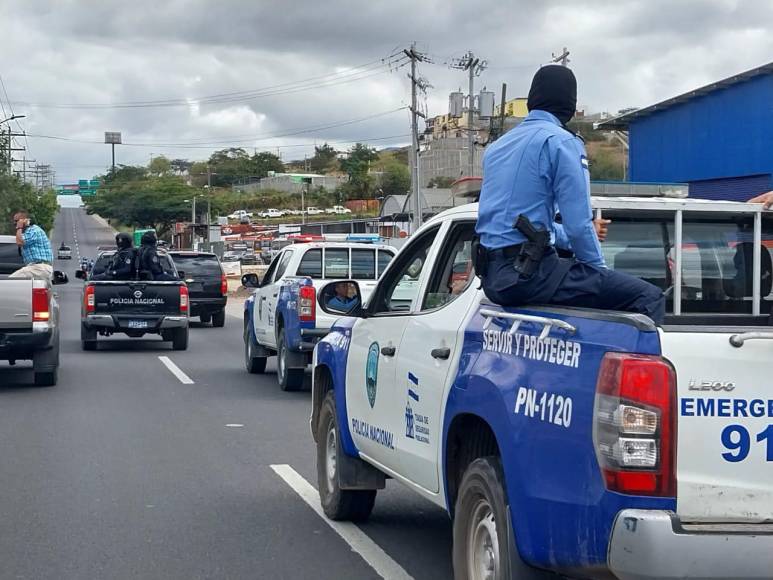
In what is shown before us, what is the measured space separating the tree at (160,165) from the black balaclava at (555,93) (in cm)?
14756

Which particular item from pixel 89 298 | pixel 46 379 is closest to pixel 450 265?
pixel 46 379

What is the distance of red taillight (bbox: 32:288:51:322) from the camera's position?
13.9 meters

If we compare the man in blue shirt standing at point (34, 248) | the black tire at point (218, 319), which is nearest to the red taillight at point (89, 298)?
the man in blue shirt standing at point (34, 248)

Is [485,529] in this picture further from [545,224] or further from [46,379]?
[46,379]

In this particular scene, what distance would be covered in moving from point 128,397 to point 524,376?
10346 mm

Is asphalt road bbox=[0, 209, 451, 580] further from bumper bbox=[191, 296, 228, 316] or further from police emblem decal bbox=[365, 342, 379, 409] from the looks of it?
bumper bbox=[191, 296, 228, 316]

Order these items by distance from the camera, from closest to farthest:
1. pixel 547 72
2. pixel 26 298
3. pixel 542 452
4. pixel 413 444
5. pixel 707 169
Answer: pixel 542 452 → pixel 547 72 → pixel 413 444 → pixel 26 298 → pixel 707 169

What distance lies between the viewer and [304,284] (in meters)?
14.0

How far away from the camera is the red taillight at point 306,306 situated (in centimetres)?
1399

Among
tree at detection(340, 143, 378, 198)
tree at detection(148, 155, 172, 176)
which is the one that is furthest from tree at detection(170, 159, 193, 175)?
tree at detection(340, 143, 378, 198)

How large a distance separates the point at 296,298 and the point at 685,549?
1054 cm

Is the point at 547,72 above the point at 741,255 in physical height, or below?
above

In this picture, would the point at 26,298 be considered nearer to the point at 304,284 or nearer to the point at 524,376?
the point at 304,284

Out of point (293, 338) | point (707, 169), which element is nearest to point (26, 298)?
point (293, 338)
